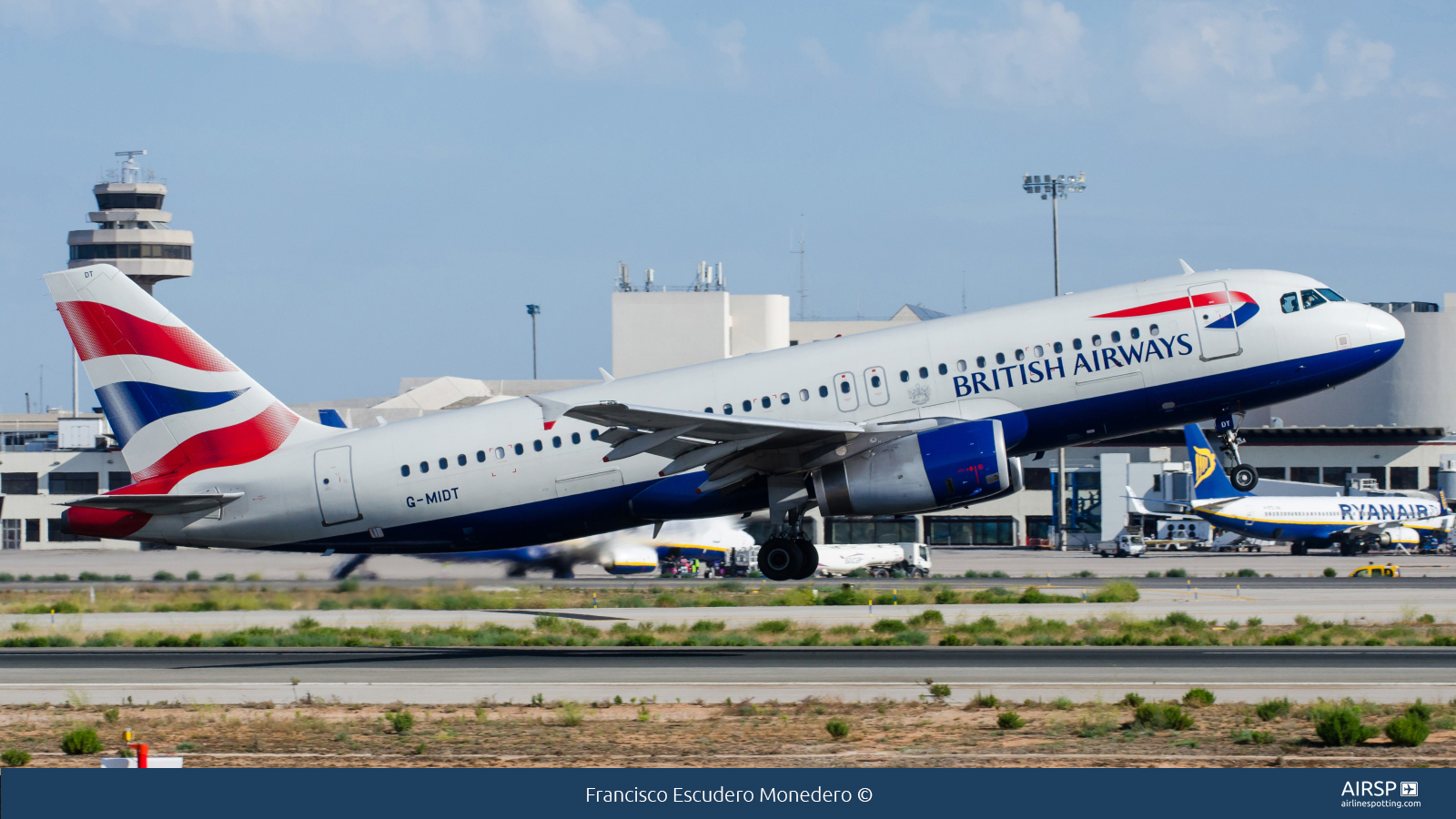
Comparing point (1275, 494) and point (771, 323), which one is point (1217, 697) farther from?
point (771, 323)

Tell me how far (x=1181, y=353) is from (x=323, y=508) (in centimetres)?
1919

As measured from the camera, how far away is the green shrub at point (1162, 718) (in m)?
21.0

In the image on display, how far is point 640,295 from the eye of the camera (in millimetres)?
120000

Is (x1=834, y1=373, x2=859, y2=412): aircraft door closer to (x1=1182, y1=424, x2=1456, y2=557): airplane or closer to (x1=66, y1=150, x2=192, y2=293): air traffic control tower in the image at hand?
(x1=1182, y1=424, x2=1456, y2=557): airplane

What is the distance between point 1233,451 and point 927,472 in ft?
24.8

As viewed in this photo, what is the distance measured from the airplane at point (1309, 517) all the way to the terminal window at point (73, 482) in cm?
7254

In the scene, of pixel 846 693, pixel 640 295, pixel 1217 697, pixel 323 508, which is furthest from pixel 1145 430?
pixel 640 295

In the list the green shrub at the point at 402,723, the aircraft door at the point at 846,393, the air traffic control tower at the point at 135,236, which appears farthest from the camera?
the air traffic control tower at the point at 135,236

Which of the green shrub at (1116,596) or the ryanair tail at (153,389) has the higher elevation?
the ryanair tail at (153,389)

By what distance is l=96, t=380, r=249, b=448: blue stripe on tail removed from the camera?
32938mm

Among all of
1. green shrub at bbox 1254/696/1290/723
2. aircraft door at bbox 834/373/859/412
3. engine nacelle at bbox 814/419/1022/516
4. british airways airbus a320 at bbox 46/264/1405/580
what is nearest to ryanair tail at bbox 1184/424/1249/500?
british airways airbus a320 at bbox 46/264/1405/580

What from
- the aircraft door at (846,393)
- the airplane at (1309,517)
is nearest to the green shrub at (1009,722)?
the aircraft door at (846,393)

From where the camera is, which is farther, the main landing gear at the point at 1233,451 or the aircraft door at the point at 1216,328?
the main landing gear at the point at 1233,451

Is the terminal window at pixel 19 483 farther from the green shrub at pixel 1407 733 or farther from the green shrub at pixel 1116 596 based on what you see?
the green shrub at pixel 1407 733
